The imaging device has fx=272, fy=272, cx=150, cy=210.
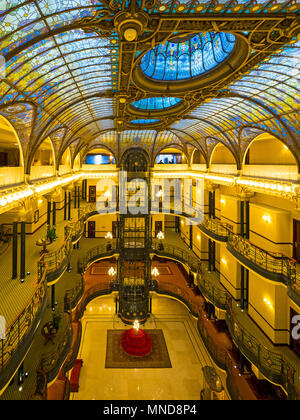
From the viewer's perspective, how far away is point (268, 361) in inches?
526

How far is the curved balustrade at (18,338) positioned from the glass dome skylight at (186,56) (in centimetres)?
1162

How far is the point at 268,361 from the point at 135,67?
592 inches

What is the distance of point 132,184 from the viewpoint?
3030cm

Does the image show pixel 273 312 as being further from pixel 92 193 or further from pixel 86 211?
pixel 92 193

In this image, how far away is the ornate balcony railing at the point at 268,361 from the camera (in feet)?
36.2

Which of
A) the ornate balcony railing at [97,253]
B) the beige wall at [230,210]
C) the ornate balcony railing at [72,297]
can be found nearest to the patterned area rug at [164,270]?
the ornate balcony railing at [97,253]

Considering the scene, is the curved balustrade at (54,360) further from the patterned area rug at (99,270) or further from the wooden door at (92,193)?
the wooden door at (92,193)

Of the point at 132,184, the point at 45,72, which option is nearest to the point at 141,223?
the point at 132,184

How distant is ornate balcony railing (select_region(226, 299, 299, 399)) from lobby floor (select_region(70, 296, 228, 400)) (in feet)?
14.9

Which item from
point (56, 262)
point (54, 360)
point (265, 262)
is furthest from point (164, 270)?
point (54, 360)

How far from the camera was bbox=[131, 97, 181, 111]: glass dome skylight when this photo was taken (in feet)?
60.1

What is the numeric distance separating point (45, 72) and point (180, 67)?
642cm
